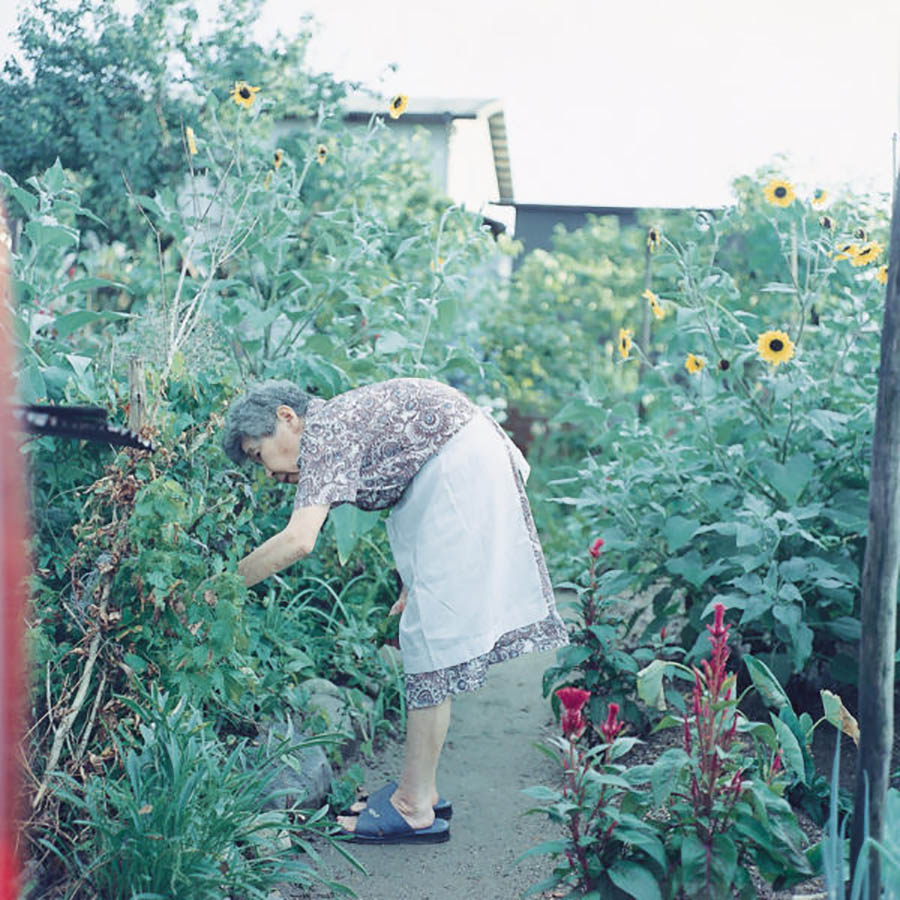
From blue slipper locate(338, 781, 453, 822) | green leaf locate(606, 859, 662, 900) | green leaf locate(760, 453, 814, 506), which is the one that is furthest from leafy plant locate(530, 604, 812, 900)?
green leaf locate(760, 453, 814, 506)

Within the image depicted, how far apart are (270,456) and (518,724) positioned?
5.91 feet

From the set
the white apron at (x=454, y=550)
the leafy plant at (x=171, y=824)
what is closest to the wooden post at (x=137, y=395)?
the leafy plant at (x=171, y=824)

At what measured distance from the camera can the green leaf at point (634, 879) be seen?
92.4 inches

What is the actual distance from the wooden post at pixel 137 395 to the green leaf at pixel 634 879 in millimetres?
1558

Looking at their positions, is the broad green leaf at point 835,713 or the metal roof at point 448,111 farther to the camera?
the metal roof at point 448,111

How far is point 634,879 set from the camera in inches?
93.4

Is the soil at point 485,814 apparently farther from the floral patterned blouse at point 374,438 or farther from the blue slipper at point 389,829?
the floral patterned blouse at point 374,438

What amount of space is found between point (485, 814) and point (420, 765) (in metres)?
0.41

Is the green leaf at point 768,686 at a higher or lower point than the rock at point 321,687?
higher

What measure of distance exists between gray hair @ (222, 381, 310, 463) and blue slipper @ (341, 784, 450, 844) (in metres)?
1.13

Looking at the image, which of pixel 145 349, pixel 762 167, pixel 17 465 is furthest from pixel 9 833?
pixel 762 167

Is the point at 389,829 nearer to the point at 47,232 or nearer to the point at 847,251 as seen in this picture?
the point at 47,232

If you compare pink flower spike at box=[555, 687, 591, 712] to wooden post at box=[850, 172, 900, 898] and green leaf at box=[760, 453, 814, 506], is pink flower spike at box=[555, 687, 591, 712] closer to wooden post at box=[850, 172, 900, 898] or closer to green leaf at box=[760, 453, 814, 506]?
wooden post at box=[850, 172, 900, 898]

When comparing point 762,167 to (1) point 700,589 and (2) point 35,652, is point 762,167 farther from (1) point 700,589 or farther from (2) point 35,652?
(2) point 35,652
